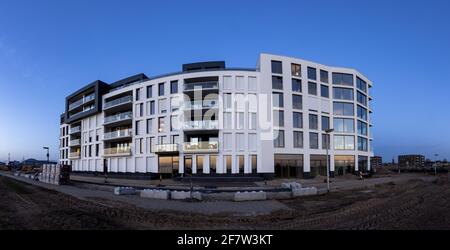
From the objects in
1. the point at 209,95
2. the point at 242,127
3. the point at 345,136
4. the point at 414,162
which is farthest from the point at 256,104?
the point at 414,162

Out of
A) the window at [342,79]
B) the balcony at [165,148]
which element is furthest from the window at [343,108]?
the balcony at [165,148]

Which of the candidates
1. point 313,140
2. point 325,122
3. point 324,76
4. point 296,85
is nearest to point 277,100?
point 296,85

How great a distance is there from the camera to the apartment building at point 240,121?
41.6 m

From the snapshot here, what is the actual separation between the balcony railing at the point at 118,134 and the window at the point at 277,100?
23.7m

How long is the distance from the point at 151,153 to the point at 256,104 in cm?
1797

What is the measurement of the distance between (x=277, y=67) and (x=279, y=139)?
10768mm

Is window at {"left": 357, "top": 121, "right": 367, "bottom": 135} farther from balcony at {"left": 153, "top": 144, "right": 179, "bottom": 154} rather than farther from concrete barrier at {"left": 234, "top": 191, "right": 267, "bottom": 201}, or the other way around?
concrete barrier at {"left": 234, "top": 191, "right": 267, "bottom": 201}

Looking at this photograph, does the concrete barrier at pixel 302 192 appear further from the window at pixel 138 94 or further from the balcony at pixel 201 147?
the window at pixel 138 94

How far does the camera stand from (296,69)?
151 ft

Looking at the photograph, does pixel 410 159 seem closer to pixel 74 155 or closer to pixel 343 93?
pixel 343 93

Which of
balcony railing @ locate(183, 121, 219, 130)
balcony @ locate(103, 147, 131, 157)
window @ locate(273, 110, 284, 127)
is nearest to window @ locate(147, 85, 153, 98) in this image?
balcony @ locate(103, 147, 131, 157)

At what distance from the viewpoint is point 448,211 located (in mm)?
12266

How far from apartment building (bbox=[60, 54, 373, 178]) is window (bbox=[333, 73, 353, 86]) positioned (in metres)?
0.17
